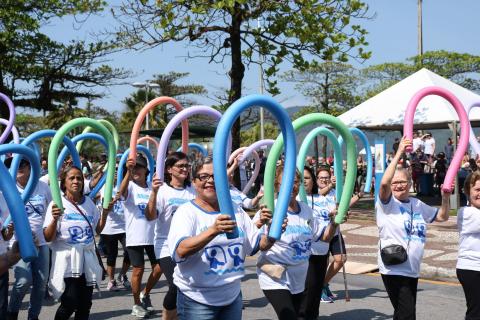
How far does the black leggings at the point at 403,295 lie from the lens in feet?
18.8

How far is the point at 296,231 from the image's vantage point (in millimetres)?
5672

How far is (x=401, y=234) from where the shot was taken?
5840 mm

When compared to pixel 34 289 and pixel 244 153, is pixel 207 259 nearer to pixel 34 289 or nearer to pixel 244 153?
pixel 34 289

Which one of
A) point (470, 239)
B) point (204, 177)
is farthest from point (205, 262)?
point (470, 239)

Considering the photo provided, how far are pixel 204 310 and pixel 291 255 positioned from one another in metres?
1.28

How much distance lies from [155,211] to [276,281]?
65.0 inches

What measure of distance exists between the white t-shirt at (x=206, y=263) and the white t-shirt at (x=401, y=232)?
1688 mm

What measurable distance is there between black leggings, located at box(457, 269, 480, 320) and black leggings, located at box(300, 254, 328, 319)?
1.38 meters

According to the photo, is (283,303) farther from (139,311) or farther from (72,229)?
(139,311)

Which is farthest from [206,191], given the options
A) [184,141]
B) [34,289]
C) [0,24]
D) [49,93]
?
[49,93]

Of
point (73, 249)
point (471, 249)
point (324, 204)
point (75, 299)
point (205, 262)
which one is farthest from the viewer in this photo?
point (324, 204)

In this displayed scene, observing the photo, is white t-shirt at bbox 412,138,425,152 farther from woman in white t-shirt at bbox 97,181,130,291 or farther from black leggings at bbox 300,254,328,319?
black leggings at bbox 300,254,328,319

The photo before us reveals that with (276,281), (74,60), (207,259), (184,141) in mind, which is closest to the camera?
(207,259)

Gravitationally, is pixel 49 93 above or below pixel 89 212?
above
